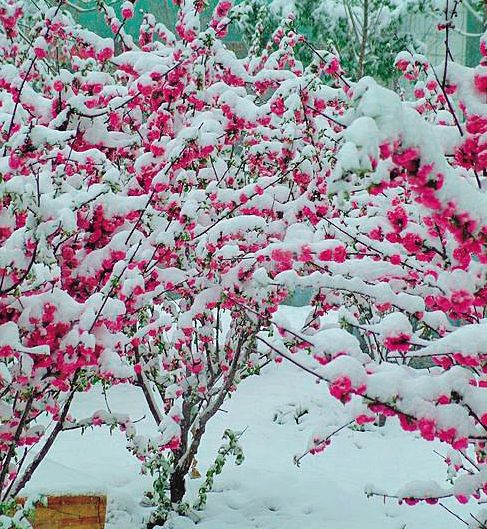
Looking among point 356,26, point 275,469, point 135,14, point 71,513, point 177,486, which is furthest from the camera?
point 135,14

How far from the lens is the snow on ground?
4395 mm

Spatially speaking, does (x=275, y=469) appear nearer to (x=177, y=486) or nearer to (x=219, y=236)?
(x=177, y=486)

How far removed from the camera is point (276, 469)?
5559mm

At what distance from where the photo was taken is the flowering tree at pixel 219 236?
1.93 metres

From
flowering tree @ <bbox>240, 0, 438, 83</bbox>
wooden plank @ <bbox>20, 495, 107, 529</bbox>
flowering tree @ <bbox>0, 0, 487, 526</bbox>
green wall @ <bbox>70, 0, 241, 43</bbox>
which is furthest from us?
green wall @ <bbox>70, 0, 241, 43</bbox>

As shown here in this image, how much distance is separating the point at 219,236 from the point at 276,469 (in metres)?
2.75

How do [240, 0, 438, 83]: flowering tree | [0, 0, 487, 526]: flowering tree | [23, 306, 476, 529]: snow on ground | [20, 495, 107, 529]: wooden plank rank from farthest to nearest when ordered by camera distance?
1. [240, 0, 438, 83]: flowering tree
2. [23, 306, 476, 529]: snow on ground
3. [20, 495, 107, 529]: wooden plank
4. [0, 0, 487, 526]: flowering tree

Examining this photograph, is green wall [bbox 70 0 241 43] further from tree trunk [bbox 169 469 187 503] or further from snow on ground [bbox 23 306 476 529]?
tree trunk [bbox 169 469 187 503]

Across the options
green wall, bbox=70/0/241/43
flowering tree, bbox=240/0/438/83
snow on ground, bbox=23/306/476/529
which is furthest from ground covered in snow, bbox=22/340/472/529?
green wall, bbox=70/0/241/43

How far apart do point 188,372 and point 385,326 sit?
247 cm

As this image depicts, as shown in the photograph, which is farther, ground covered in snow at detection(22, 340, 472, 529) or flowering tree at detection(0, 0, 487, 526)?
ground covered in snow at detection(22, 340, 472, 529)

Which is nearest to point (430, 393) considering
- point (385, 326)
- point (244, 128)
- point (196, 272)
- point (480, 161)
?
point (385, 326)

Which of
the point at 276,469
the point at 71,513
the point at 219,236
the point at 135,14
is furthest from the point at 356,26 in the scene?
the point at 71,513

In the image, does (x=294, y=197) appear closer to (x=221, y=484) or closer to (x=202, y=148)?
(x=202, y=148)
